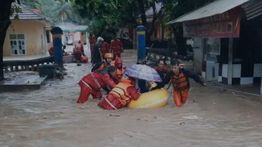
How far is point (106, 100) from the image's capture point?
9867 millimetres

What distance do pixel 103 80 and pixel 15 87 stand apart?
4619 mm

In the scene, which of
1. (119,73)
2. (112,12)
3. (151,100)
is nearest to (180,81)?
(151,100)

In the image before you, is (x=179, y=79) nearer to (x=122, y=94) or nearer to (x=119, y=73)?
(x=122, y=94)

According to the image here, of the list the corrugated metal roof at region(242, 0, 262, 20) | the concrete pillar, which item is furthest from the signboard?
the concrete pillar

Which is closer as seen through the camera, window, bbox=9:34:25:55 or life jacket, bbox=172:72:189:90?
life jacket, bbox=172:72:189:90

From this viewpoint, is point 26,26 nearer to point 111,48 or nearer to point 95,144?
point 111,48


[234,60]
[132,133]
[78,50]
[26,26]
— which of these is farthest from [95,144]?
[26,26]

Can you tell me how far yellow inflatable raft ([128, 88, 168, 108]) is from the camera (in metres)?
9.73

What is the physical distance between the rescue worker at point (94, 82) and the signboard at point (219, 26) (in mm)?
2966

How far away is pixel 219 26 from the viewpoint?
1111 centimetres

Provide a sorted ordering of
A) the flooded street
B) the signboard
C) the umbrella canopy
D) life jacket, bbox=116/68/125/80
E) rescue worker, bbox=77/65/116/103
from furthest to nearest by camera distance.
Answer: life jacket, bbox=116/68/125/80 < rescue worker, bbox=77/65/116/103 < the signboard < the umbrella canopy < the flooded street

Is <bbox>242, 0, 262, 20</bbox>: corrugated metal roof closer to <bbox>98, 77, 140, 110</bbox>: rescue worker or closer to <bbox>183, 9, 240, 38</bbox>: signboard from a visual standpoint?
<bbox>183, 9, 240, 38</bbox>: signboard

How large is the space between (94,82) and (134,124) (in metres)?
2.55

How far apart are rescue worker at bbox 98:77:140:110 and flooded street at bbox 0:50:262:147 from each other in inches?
9.9
